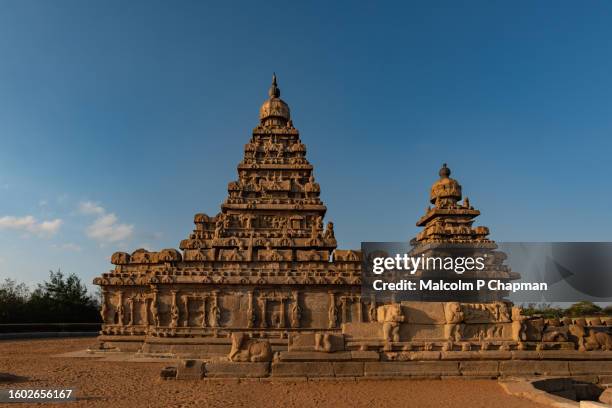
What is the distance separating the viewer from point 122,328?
26.2m

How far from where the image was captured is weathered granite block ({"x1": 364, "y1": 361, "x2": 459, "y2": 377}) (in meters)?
14.5

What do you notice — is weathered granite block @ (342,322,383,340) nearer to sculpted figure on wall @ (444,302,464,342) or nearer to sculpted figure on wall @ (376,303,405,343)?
sculpted figure on wall @ (376,303,405,343)

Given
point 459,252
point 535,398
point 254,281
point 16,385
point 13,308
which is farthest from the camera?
point 13,308

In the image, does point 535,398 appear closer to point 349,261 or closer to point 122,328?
point 349,261

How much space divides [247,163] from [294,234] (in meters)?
7.37

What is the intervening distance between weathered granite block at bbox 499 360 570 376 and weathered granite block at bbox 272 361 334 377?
20.2ft

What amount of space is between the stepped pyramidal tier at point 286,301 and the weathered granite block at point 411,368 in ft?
0.13

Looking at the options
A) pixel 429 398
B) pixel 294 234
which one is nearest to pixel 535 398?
pixel 429 398

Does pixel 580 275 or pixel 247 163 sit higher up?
pixel 247 163

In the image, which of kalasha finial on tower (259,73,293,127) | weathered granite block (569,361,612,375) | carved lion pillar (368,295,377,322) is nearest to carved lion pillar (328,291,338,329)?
carved lion pillar (368,295,377,322)

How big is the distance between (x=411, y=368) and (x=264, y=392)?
529 centimetres

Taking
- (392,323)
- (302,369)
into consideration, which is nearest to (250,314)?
(302,369)

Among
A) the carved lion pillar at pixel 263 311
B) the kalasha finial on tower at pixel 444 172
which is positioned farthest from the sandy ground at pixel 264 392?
the kalasha finial on tower at pixel 444 172

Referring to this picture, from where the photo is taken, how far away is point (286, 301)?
24.4 metres
